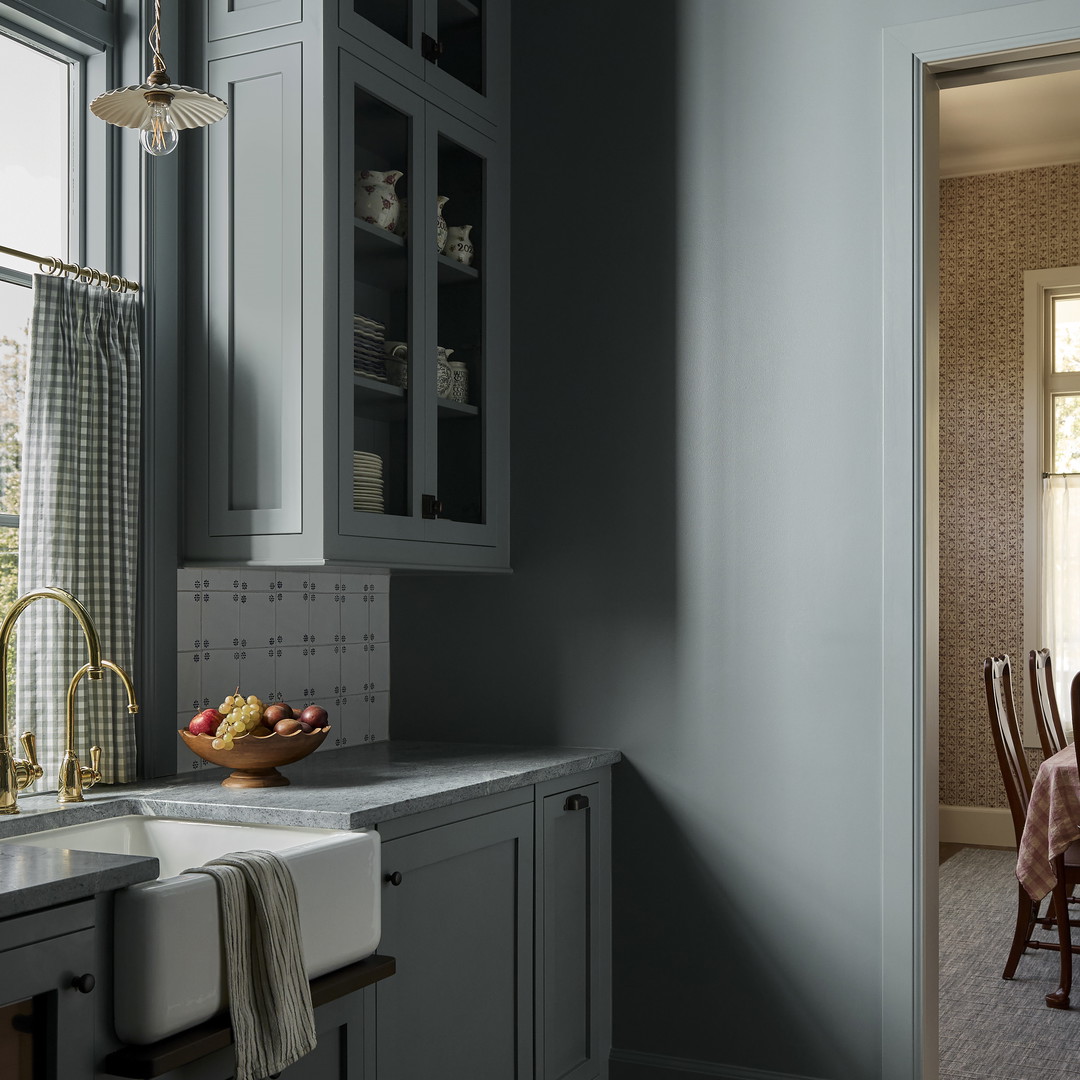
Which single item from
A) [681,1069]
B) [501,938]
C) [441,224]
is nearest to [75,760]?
[501,938]

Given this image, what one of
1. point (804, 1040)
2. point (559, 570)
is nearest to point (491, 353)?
point (559, 570)

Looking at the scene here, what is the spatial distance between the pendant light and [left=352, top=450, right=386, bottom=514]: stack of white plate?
31.7 inches

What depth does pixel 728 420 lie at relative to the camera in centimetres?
283

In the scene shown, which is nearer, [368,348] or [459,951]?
[459,951]

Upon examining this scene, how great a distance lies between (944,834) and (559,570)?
3796 mm

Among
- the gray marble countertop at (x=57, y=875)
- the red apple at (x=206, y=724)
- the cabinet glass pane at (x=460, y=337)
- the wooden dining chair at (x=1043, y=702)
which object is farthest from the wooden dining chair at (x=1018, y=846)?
the gray marble countertop at (x=57, y=875)

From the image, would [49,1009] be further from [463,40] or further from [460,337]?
[463,40]

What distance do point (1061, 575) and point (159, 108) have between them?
5130 millimetres

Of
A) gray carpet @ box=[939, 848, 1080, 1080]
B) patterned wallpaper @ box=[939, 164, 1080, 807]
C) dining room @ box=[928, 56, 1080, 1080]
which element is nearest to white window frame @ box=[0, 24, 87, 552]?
gray carpet @ box=[939, 848, 1080, 1080]

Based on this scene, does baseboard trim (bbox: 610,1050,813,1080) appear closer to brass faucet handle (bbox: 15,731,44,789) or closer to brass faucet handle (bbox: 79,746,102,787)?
brass faucet handle (bbox: 79,746,102,787)

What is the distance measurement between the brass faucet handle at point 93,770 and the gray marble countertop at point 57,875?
1.87 ft

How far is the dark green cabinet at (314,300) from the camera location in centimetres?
241

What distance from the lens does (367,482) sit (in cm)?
251

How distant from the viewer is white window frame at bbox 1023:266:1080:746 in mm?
5832
